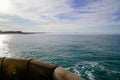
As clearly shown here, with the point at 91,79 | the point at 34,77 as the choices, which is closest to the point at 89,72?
the point at 91,79

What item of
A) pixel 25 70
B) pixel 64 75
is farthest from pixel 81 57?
pixel 64 75

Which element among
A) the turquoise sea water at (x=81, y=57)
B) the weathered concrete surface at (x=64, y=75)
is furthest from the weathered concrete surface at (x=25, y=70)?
the turquoise sea water at (x=81, y=57)

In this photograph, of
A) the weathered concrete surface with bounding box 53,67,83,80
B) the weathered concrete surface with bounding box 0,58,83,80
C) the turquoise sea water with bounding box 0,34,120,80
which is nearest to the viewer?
the weathered concrete surface with bounding box 53,67,83,80

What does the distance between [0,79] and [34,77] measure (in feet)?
4.75

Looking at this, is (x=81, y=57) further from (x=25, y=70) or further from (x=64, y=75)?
(x=64, y=75)

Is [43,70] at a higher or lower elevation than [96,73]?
higher

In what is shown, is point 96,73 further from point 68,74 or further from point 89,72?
point 68,74

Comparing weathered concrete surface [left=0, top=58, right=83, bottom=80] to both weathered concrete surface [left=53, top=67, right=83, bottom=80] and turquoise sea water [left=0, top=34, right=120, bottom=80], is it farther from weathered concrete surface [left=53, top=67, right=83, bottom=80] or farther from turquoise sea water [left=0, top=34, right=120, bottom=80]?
turquoise sea water [left=0, top=34, right=120, bottom=80]

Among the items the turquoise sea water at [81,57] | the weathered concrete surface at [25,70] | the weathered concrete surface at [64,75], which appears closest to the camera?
the weathered concrete surface at [64,75]

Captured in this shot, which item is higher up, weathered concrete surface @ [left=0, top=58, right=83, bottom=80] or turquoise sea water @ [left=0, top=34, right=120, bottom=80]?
weathered concrete surface @ [left=0, top=58, right=83, bottom=80]

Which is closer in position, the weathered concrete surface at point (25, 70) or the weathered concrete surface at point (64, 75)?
the weathered concrete surface at point (64, 75)

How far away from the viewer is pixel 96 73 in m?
Result: 16.5

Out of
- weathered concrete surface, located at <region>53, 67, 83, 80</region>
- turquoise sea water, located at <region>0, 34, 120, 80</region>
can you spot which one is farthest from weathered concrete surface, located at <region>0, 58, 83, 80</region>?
turquoise sea water, located at <region>0, 34, 120, 80</region>

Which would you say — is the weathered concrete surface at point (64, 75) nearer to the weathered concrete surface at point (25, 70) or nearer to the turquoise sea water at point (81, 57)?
the weathered concrete surface at point (25, 70)
